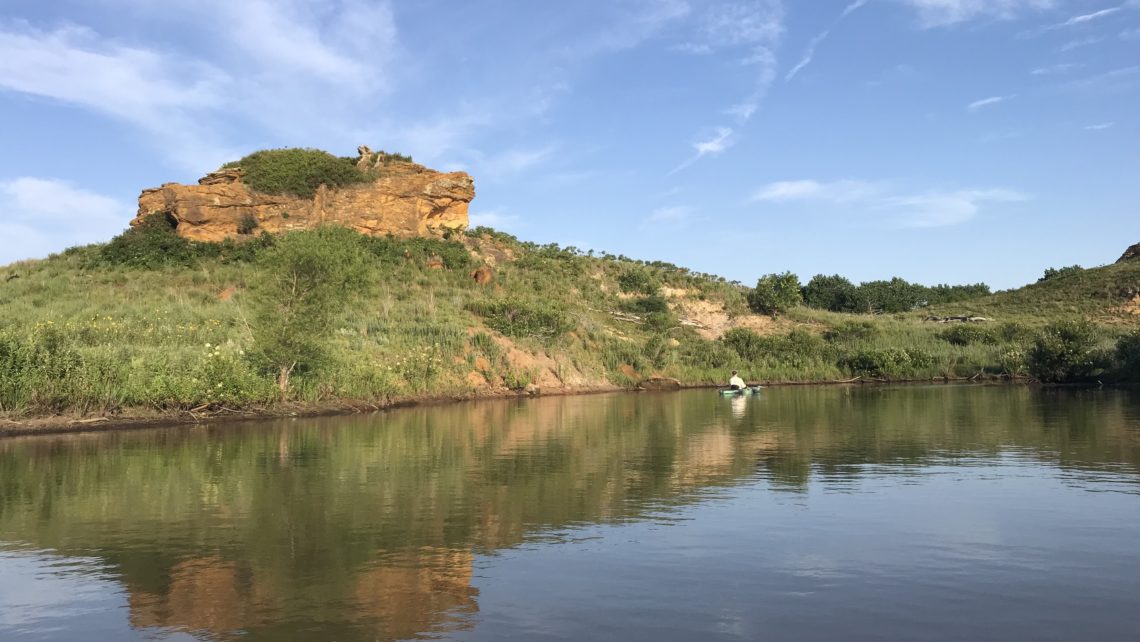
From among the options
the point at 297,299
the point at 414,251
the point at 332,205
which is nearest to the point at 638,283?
the point at 414,251

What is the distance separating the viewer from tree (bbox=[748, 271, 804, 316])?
65750 millimetres

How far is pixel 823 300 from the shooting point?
10231 centimetres

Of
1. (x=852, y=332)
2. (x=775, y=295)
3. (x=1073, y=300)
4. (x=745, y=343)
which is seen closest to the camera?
(x=745, y=343)

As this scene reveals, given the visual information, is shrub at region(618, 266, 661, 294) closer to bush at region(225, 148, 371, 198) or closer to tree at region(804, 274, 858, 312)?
bush at region(225, 148, 371, 198)

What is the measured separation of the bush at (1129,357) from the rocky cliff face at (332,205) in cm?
4368

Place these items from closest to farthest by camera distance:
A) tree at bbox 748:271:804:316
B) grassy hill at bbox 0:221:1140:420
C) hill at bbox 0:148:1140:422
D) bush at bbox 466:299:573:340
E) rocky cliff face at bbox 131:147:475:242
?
grassy hill at bbox 0:221:1140:420
hill at bbox 0:148:1140:422
bush at bbox 466:299:573:340
rocky cliff face at bbox 131:147:475:242
tree at bbox 748:271:804:316

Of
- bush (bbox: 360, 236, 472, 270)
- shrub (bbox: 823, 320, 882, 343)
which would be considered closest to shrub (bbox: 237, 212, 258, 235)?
bush (bbox: 360, 236, 472, 270)

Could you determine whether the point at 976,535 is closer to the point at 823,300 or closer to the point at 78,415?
the point at 78,415

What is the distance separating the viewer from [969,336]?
57406 millimetres

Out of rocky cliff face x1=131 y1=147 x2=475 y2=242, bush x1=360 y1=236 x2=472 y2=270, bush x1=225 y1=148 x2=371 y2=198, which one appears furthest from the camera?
bush x1=225 y1=148 x2=371 y2=198

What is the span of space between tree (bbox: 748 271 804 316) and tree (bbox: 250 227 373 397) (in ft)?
137

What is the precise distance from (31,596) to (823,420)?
72.8ft

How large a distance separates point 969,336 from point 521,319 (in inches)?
1301

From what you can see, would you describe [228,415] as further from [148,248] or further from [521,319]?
[148,248]
